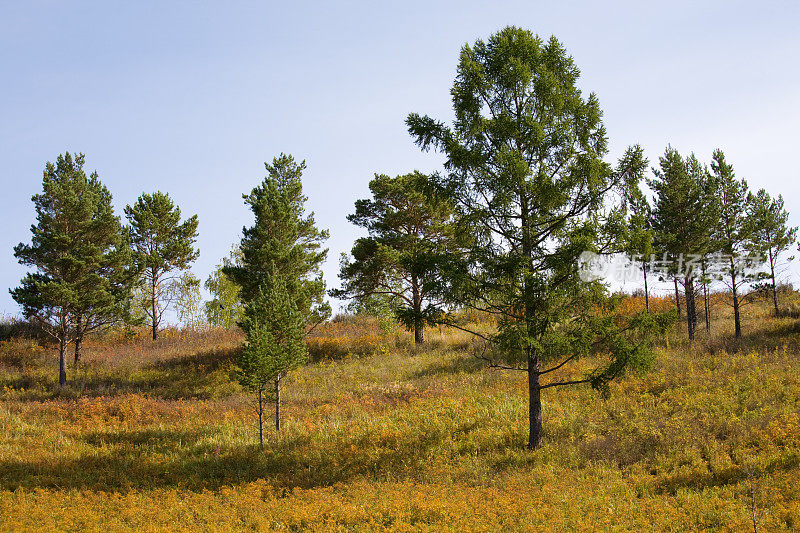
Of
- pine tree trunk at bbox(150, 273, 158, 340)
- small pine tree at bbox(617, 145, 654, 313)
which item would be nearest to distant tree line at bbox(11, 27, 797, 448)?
small pine tree at bbox(617, 145, 654, 313)

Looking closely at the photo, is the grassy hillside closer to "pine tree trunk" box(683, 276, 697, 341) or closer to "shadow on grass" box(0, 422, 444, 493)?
"shadow on grass" box(0, 422, 444, 493)

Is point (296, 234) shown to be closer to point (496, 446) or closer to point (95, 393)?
point (95, 393)

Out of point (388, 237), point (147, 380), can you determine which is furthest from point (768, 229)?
point (147, 380)

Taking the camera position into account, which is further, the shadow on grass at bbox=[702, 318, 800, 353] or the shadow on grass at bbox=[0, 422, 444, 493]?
the shadow on grass at bbox=[702, 318, 800, 353]

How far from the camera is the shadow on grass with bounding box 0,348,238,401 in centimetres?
2442

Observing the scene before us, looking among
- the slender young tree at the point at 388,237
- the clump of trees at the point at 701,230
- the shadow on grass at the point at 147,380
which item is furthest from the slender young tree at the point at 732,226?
the shadow on grass at the point at 147,380

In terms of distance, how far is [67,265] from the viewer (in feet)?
91.0

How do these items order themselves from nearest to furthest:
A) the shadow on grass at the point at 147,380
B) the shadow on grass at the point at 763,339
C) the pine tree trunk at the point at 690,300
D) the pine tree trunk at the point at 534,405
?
1. the pine tree trunk at the point at 534,405
2. the shadow on grass at the point at 763,339
3. the shadow on grass at the point at 147,380
4. the pine tree trunk at the point at 690,300

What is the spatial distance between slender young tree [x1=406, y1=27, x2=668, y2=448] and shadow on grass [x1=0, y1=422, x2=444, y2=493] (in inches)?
169

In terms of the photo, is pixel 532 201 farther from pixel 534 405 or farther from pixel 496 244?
pixel 534 405

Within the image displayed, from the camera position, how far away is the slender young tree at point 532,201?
1207 centimetres

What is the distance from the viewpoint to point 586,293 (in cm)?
1243

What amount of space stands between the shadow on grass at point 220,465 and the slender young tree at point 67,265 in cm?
1423

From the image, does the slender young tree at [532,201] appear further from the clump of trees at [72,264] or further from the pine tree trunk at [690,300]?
the clump of trees at [72,264]
